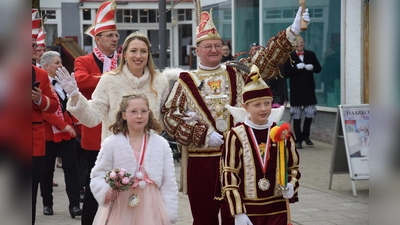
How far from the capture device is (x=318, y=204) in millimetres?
8539

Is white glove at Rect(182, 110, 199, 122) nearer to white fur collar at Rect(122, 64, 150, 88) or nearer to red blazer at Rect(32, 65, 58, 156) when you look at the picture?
white fur collar at Rect(122, 64, 150, 88)

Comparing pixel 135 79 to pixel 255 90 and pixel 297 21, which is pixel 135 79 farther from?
pixel 297 21

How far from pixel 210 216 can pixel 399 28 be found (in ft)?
15.4

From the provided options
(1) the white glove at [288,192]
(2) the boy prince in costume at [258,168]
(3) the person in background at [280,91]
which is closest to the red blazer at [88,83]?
(2) the boy prince in costume at [258,168]

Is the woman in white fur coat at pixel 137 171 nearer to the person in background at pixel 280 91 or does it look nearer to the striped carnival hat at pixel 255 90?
the striped carnival hat at pixel 255 90

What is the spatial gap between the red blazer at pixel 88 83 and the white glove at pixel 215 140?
117 cm

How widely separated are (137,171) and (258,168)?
91 cm

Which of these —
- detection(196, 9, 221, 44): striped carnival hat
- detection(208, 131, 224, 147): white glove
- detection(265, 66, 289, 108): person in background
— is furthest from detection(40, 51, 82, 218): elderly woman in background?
detection(265, 66, 289, 108): person in background

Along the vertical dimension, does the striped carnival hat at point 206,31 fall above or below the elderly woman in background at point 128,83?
above

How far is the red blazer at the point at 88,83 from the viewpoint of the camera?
631cm

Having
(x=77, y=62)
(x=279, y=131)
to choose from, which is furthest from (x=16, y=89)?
(x=77, y=62)

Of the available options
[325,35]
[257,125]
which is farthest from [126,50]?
[325,35]

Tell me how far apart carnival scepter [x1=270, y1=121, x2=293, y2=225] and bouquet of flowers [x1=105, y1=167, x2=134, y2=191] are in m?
1.05

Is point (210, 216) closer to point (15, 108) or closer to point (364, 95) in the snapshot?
point (15, 108)
